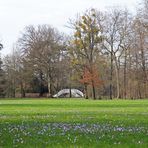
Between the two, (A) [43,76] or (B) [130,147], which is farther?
(A) [43,76]

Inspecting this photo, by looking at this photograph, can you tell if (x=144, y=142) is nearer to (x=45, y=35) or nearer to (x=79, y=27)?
(x=79, y=27)

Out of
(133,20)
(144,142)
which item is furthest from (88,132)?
(133,20)

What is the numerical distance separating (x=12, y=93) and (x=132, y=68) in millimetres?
38042

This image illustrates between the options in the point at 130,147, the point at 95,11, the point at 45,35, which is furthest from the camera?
the point at 45,35

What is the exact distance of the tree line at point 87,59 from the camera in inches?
3548

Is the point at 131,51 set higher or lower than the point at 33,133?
higher

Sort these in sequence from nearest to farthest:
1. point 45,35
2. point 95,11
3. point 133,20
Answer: point 133,20
point 95,11
point 45,35

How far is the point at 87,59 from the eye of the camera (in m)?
94.0

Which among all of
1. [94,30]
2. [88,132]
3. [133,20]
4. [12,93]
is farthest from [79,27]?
[88,132]

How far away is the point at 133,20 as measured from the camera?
285 ft

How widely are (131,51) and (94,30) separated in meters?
8.84

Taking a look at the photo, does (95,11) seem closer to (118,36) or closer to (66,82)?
(118,36)

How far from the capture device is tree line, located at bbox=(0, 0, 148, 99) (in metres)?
90.1

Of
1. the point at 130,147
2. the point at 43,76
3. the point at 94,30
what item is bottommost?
the point at 130,147
